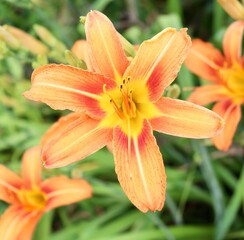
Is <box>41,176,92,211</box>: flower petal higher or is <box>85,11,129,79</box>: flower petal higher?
<box>85,11,129,79</box>: flower petal

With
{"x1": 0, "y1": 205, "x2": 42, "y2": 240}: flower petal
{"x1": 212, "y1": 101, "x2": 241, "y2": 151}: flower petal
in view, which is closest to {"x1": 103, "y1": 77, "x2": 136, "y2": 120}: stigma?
{"x1": 212, "y1": 101, "x2": 241, "y2": 151}: flower petal

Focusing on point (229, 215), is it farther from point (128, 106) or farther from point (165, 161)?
point (128, 106)

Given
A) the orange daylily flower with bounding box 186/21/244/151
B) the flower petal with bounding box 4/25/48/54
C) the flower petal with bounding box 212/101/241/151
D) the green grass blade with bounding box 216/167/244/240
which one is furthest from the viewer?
the green grass blade with bounding box 216/167/244/240

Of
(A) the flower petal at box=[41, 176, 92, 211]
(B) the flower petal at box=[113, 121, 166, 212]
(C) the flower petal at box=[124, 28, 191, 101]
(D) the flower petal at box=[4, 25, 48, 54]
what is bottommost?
(A) the flower petal at box=[41, 176, 92, 211]

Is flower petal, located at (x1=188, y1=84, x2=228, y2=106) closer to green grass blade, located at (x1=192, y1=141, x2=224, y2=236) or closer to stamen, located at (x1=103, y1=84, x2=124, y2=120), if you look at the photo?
green grass blade, located at (x1=192, y1=141, x2=224, y2=236)

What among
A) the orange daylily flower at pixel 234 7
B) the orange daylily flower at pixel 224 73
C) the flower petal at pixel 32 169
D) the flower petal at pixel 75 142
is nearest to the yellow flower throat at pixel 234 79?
the orange daylily flower at pixel 224 73

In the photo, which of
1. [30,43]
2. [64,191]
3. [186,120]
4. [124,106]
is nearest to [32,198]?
[64,191]

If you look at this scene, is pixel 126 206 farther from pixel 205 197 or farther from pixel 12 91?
pixel 12 91

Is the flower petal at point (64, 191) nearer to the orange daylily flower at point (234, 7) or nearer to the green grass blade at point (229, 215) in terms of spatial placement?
the green grass blade at point (229, 215)
